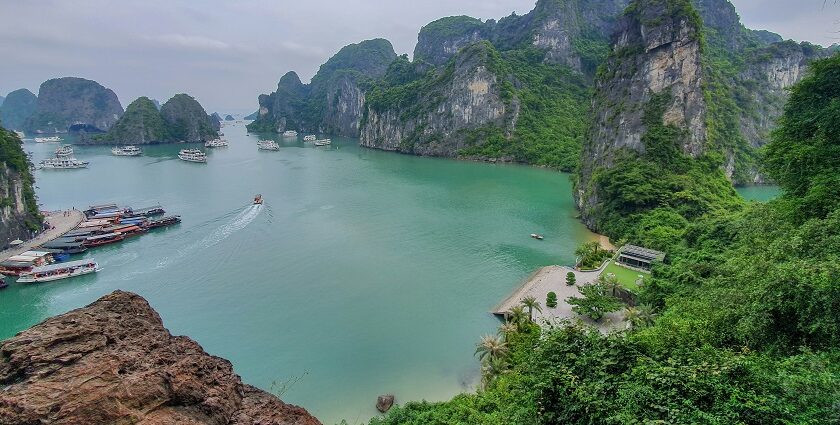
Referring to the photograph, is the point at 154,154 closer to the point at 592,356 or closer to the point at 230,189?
the point at 230,189

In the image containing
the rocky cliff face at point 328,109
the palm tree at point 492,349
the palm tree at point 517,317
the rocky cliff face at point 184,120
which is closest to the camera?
the palm tree at point 492,349

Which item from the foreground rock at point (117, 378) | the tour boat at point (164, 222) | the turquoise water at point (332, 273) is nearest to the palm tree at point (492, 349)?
the turquoise water at point (332, 273)

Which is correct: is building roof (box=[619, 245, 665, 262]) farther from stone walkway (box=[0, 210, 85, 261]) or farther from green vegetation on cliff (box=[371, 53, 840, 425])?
stone walkway (box=[0, 210, 85, 261])

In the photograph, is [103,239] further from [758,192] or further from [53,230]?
[758,192]

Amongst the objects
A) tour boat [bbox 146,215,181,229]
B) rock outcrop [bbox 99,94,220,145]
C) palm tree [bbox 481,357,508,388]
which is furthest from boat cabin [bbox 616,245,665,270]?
rock outcrop [bbox 99,94,220,145]

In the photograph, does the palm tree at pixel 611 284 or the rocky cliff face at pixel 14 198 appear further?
the rocky cliff face at pixel 14 198

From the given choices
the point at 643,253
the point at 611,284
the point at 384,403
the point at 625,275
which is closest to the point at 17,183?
the point at 384,403

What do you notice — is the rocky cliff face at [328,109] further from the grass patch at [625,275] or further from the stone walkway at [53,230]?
the grass patch at [625,275]
